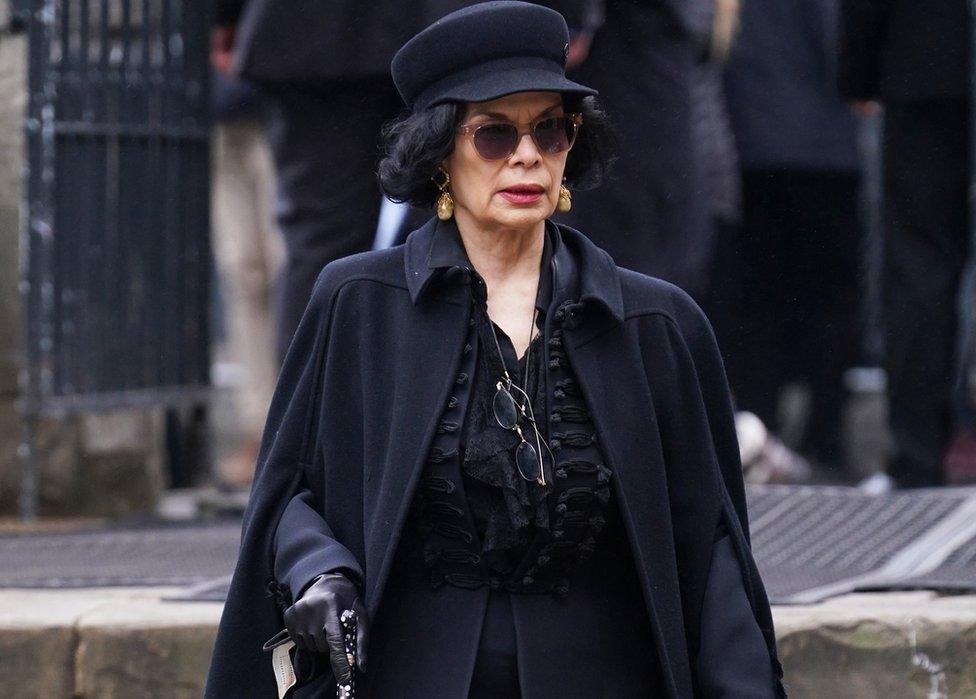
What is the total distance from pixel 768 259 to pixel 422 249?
185 inches

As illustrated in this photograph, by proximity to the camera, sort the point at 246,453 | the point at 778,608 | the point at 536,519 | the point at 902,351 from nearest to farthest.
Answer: the point at 536,519
the point at 778,608
the point at 902,351
the point at 246,453

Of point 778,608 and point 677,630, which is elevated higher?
point 677,630

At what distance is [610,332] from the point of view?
3338 mm

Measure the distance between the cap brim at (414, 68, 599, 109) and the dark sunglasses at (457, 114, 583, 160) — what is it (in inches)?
2.4

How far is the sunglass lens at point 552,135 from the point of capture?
3.37 m

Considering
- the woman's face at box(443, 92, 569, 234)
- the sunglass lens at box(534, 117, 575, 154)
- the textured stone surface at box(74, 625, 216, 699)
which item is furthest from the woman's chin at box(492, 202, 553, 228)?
the textured stone surface at box(74, 625, 216, 699)

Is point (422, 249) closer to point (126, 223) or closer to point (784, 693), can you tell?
point (784, 693)

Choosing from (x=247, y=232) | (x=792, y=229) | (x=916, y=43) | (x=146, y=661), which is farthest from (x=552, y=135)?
(x=247, y=232)

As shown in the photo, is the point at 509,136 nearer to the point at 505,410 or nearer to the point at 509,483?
the point at 505,410

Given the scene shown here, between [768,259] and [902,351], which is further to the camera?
[768,259]

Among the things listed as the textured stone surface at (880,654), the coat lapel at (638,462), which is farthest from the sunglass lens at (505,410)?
the textured stone surface at (880,654)

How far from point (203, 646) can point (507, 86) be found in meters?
1.66

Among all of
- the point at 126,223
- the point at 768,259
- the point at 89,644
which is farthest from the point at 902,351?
the point at 89,644

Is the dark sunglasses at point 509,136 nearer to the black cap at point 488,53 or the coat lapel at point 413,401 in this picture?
the black cap at point 488,53
